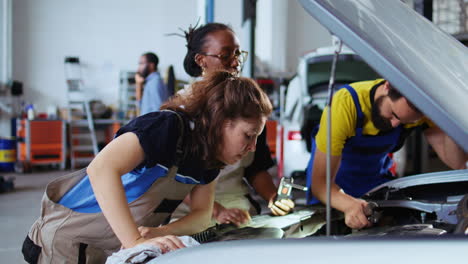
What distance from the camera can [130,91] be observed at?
9.09 metres

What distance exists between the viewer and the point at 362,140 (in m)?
1.91

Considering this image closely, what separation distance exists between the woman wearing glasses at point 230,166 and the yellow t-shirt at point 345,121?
0.29 metres

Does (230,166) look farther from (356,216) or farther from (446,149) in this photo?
(446,149)

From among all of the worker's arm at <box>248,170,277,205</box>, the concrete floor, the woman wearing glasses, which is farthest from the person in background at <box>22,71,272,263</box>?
the concrete floor

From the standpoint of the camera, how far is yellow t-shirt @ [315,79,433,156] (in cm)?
179

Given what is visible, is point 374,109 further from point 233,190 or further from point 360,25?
point 360,25

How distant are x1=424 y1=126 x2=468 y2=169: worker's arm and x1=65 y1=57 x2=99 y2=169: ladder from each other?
704cm

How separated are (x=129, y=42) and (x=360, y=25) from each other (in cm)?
903

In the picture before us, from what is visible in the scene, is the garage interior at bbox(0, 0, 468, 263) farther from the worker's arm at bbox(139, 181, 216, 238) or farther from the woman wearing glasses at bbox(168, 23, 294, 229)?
the worker's arm at bbox(139, 181, 216, 238)

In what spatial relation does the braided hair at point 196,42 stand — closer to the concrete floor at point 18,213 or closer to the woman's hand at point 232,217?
the woman's hand at point 232,217

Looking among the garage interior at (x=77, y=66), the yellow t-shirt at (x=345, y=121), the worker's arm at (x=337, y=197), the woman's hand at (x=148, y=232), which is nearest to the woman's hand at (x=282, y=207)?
the worker's arm at (x=337, y=197)

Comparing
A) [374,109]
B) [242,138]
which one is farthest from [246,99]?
[374,109]

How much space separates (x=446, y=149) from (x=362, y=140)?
0.42m

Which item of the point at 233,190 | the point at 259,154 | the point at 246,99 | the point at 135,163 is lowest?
the point at 233,190
